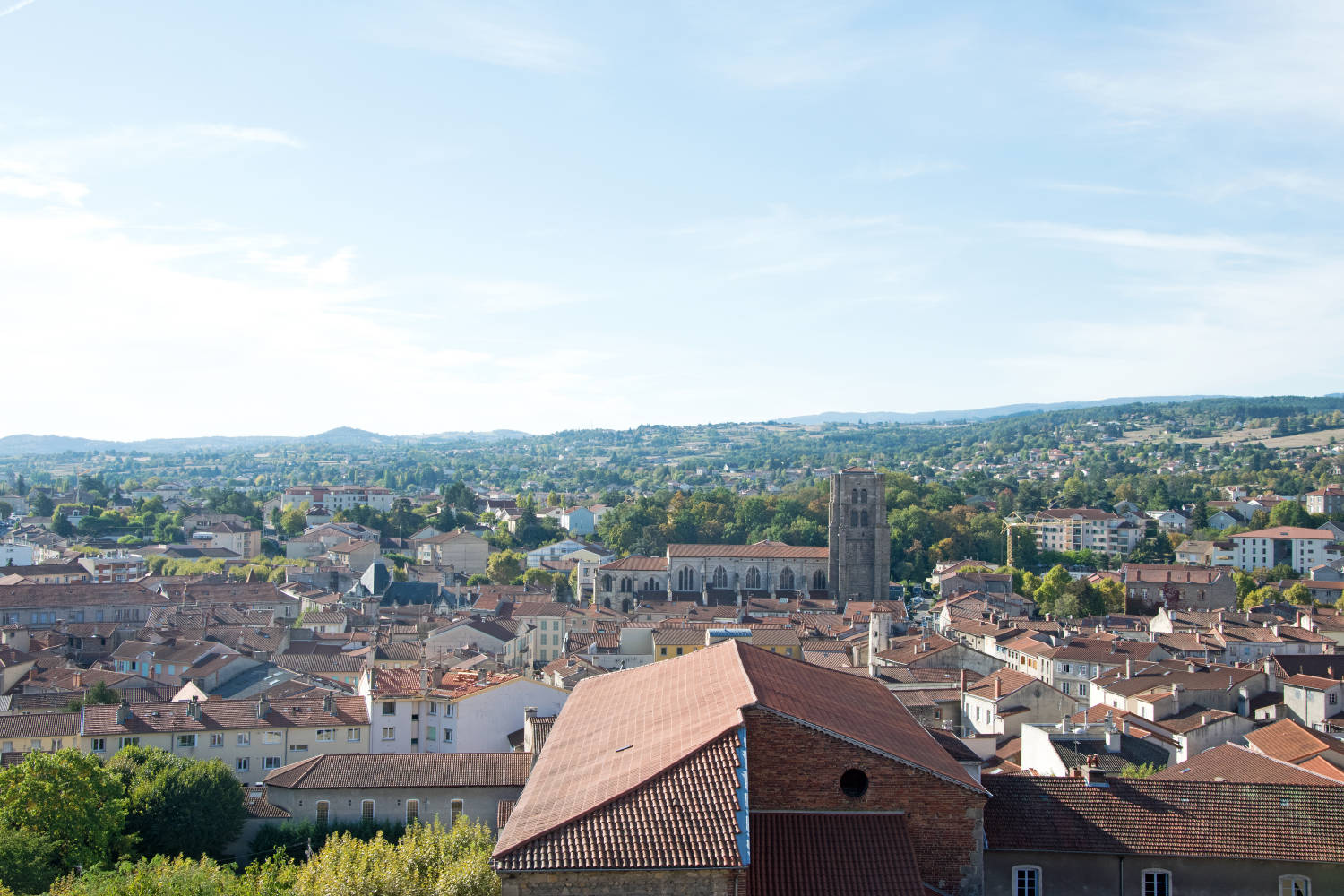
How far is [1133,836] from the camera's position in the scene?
19.4 meters

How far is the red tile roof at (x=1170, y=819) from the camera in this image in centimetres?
1909

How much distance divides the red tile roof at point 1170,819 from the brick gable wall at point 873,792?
1389 mm

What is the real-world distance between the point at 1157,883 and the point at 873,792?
494 cm

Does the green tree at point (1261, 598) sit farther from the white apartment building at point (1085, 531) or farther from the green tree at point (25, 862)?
the green tree at point (25, 862)

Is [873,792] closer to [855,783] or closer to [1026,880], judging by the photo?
[855,783]

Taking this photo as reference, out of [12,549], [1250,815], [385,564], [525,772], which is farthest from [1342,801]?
[12,549]

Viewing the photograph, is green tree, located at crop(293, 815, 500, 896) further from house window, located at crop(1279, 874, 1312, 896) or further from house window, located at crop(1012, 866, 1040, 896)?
house window, located at crop(1279, 874, 1312, 896)

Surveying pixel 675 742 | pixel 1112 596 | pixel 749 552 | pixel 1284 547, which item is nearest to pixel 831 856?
pixel 675 742

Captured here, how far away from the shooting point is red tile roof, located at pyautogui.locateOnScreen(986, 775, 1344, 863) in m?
19.1

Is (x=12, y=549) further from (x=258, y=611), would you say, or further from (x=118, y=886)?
(x=118, y=886)

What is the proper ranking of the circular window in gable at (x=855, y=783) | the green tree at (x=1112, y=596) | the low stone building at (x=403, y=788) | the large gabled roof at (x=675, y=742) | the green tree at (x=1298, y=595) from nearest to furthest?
the large gabled roof at (x=675, y=742) → the circular window in gable at (x=855, y=783) → the low stone building at (x=403, y=788) → the green tree at (x=1298, y=595) → the green tree at (x=1112, y=596)

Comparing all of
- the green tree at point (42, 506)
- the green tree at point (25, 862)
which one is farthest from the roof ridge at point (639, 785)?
the green tree at point (42, 506)

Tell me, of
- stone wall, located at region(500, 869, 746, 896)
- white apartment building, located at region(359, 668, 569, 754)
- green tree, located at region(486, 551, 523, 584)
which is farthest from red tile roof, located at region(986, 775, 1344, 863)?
green tree, located at region(486, 551, 523, 584)

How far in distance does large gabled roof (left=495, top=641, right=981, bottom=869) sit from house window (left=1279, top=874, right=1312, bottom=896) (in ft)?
16.1
